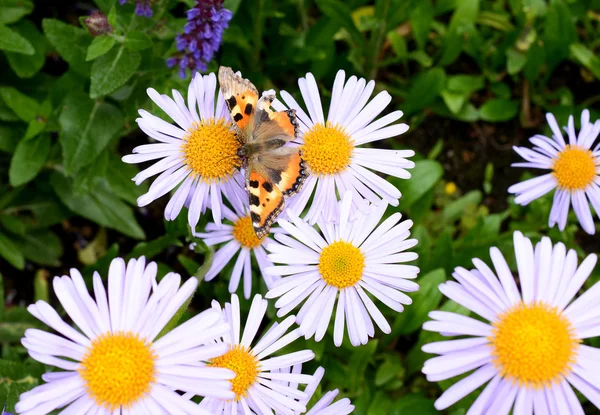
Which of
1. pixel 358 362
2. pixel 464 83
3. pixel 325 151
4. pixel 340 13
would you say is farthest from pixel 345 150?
pixel 464 83

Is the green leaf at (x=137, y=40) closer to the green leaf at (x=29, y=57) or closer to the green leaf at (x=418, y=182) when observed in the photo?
the green leaf at (x=29, y=57)

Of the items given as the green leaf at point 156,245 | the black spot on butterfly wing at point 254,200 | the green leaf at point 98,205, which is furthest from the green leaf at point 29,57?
the black spot on butterfly wing at point 254,200

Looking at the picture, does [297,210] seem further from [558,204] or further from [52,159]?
[52,159]

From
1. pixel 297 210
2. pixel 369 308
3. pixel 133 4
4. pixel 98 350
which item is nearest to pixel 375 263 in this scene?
pixel 369 308

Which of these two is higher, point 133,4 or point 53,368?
point 133,4

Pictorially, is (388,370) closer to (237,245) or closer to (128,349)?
(237,245)

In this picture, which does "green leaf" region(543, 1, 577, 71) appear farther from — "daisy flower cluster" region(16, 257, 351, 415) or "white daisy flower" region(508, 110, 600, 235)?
"daisy flower cluster" region(16, 257, 351, 415)

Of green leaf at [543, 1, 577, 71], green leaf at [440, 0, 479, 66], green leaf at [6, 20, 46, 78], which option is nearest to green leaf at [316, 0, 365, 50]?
green leaf at [440, 0, 479, 66]
